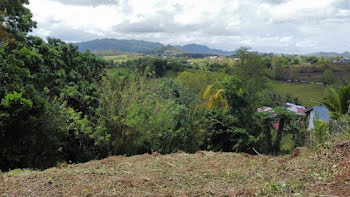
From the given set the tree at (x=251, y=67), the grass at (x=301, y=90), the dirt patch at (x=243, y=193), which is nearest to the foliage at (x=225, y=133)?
the dirt patch at (x=243, y=193)

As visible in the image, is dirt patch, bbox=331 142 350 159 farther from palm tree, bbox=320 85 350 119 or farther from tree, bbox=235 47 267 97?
tree, bbox=235 47 267 97

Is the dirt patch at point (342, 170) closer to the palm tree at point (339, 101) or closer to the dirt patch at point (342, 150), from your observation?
the dirt patch at point (342, 150)

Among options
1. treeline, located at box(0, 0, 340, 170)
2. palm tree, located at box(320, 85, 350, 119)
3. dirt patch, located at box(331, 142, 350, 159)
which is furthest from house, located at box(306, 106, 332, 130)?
dirt patch, located at box(331, 142, 350, 159)

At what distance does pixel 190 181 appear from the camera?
4543 millimetres

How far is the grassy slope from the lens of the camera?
369 centimetres

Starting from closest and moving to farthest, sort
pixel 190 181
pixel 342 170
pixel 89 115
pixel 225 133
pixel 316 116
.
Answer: pixel 342 170
pixel 190 181
pixel 316 116
pixel 89 115
pixel 225 133

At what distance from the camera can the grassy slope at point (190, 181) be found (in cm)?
369

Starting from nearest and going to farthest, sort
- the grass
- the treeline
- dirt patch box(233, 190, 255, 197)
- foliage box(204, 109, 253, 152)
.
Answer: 1. dirt patch box(233, 190, 255, 197)
2. the treeline
3. foliage box(204, 109, 253, 152)
4. the grass

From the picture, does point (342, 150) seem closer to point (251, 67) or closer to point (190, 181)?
point (190, 181)

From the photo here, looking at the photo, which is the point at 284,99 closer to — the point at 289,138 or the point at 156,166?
the point at 289,138

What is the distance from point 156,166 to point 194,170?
83 cm

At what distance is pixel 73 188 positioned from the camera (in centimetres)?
411

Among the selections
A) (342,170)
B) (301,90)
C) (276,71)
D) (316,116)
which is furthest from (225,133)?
(276,71)

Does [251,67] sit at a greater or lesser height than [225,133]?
greater
